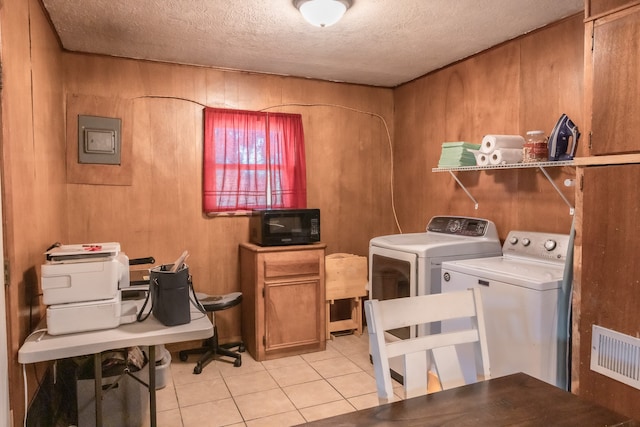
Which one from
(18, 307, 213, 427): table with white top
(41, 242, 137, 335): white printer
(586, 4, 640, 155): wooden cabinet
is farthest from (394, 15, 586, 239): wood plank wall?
(41, 242, 137, 335): white printer

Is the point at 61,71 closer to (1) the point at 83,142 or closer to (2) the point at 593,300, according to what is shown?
(1) the point at 83,142

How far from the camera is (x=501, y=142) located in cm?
279

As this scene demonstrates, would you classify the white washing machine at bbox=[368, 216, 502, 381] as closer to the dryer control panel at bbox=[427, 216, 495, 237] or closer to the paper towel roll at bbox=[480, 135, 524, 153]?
the dryer control panel at bbox=[427, 216, 495, 237]

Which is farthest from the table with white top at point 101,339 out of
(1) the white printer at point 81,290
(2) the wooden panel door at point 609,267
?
(2) the wooden panel door at point 609,267

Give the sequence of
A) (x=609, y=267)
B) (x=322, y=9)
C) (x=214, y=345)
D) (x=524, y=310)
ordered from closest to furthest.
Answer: (x=609, y=267) → (x=524, y=310) → (x=322, y=9) → (x=214, y=345)

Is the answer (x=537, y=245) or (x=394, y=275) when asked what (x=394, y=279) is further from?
(x=537, y=245)

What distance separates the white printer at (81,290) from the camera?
1697 millimetres

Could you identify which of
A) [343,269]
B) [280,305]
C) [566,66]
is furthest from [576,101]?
[280,305]

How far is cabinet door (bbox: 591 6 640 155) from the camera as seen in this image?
5.57 feet

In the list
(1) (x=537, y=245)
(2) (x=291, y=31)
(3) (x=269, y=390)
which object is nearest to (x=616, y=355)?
(1) (x=537, y=245)

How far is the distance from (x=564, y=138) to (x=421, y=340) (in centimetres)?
176

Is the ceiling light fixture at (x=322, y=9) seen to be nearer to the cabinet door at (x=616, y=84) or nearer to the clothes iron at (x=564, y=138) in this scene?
the cabinet door at (x=616, y=84)

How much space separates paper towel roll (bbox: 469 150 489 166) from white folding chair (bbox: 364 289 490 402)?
5.32ft

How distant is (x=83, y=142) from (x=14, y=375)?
2040 millimetres
